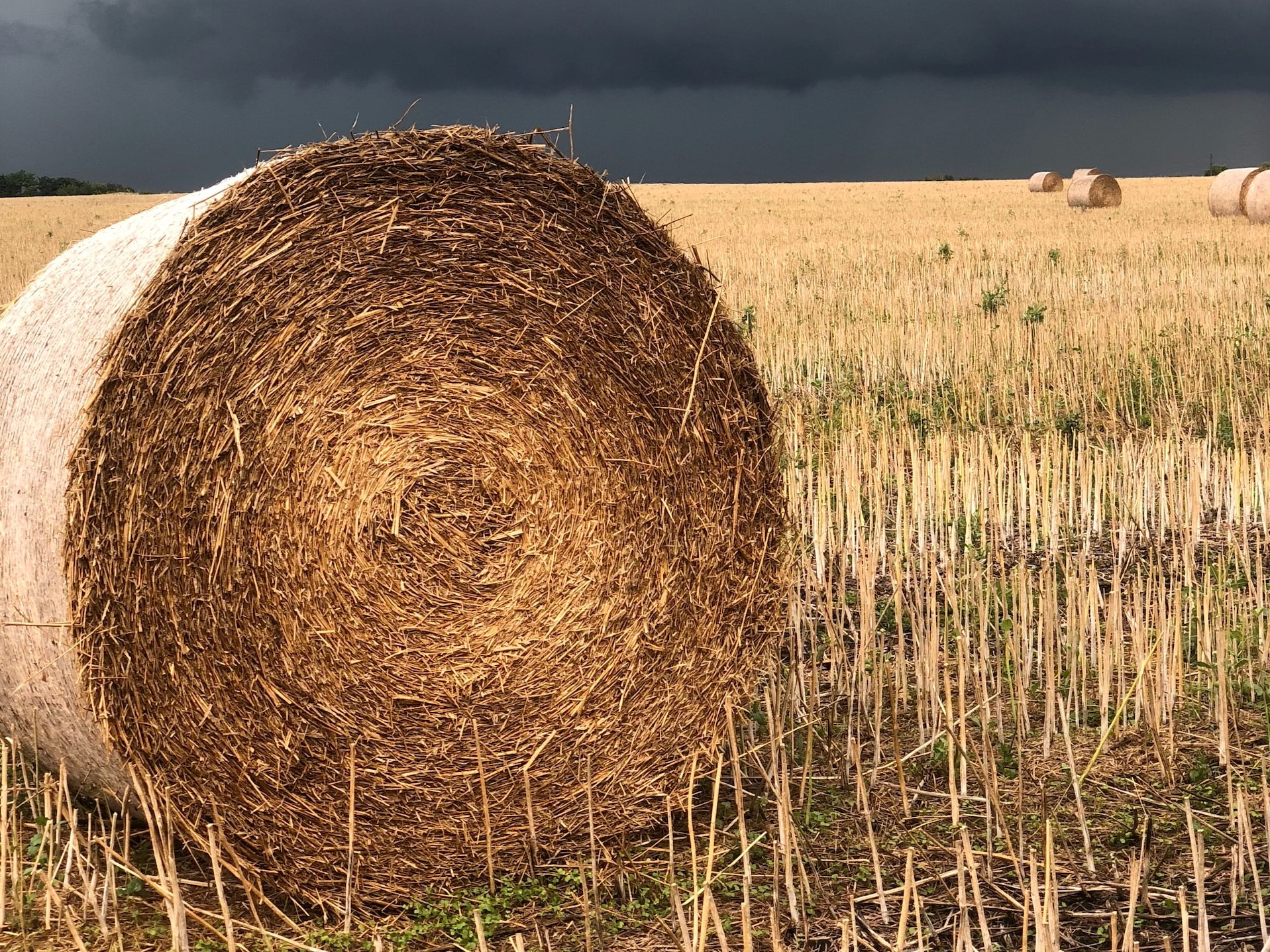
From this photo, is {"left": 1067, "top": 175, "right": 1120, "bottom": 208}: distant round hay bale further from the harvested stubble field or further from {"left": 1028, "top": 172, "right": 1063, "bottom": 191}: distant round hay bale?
the harvested stubble field

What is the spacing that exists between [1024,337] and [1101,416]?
2.31 metres

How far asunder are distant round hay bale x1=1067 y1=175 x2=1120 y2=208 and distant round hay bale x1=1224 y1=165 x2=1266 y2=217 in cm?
744

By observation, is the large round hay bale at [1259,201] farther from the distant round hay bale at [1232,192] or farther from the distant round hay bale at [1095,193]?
the distant round hay bale at [1095,193]

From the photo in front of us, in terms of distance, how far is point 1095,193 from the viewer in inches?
1369

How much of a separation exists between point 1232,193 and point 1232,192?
0.02 m

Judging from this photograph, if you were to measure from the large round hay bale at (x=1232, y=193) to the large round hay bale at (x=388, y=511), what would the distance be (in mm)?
24465

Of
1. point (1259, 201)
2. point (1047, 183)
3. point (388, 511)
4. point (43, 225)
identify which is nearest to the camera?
point (388, 511)

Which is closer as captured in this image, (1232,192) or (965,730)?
(965,730)

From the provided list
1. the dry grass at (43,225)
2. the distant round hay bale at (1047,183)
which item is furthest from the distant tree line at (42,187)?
the distant round hay bale at (1047,183)

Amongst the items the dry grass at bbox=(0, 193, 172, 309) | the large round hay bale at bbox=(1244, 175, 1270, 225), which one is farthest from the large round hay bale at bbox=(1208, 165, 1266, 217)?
the dry grass at bbox=(0, 193, 172, 309)

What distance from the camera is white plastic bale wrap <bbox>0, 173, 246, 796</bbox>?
12.6 ft

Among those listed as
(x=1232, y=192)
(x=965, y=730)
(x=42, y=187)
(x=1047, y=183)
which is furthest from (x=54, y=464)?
(x=42, y=187)

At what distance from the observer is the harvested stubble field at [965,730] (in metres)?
3.92

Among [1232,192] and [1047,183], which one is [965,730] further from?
[1047,183]
